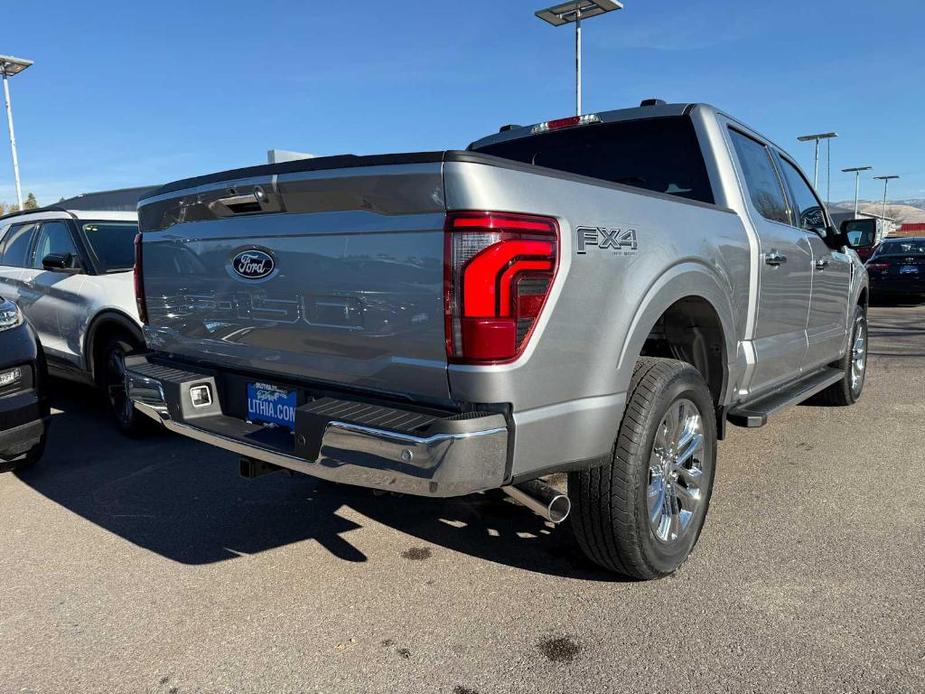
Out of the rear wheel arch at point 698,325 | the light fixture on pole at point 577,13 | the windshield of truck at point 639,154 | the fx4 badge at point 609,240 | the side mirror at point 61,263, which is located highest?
the light fixture on pole at point 577,13

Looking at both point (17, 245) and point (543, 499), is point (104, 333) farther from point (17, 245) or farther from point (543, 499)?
point (543, 499)

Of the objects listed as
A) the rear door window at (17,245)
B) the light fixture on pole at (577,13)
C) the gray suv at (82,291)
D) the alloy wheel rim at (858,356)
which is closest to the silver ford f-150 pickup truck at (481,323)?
the gray suv at (82,291)

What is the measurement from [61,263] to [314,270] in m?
4.09

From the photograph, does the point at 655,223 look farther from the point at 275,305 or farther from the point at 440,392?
the point at 275,305

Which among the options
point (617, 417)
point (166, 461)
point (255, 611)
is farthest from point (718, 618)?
point (166, 461)

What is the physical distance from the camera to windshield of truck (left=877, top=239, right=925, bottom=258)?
14.3 m

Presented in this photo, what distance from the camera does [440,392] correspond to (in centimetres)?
221

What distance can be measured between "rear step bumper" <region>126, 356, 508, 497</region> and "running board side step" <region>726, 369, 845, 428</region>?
184 centimetres

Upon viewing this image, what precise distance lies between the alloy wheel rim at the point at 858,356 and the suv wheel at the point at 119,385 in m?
5.62

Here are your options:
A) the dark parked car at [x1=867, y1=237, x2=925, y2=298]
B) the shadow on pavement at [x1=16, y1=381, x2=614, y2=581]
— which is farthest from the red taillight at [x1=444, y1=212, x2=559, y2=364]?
the dark parked car at [x1=867, y1=237, x2=925, y2=298]

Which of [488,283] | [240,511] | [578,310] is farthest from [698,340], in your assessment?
[240,511]

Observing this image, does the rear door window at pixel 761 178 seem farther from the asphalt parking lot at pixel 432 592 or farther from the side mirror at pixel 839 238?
the asphalt parking lot at pixel 432 592

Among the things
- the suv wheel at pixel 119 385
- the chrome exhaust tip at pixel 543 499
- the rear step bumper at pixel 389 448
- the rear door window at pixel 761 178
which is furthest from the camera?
the suv wheel at pixel 119 385

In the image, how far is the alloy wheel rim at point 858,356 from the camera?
5816 millimetres
